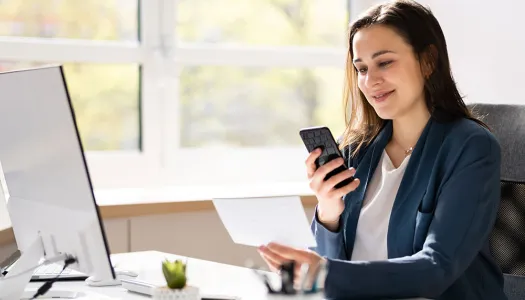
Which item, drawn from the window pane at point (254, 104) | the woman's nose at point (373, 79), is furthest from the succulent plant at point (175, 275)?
the window pane at point (254, 104)

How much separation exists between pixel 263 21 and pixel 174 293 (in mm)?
2084

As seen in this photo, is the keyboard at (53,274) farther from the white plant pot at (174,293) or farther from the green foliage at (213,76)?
the green foliage at (213,76)

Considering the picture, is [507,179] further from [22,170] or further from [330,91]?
[330,91]

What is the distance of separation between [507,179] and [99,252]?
95cm

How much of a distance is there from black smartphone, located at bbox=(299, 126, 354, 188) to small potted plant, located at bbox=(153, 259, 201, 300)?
0.45m

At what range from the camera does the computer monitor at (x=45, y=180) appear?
4.61 ft

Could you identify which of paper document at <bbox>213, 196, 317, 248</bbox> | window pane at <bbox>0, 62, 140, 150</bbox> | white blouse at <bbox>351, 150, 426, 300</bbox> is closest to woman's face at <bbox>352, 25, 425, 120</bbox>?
white blouse at <bbox>351, 150, 426, 300</bbox>

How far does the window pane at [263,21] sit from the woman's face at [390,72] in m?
1.41

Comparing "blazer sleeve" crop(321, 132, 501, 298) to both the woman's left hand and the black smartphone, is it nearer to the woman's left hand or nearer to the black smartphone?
the woman's left hand

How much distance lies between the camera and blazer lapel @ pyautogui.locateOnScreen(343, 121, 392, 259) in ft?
6.28

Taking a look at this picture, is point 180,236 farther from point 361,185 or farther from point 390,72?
point 390,72

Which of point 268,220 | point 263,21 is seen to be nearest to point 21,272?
point 268,220

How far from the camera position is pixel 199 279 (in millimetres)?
1840

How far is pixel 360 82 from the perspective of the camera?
1.93m
